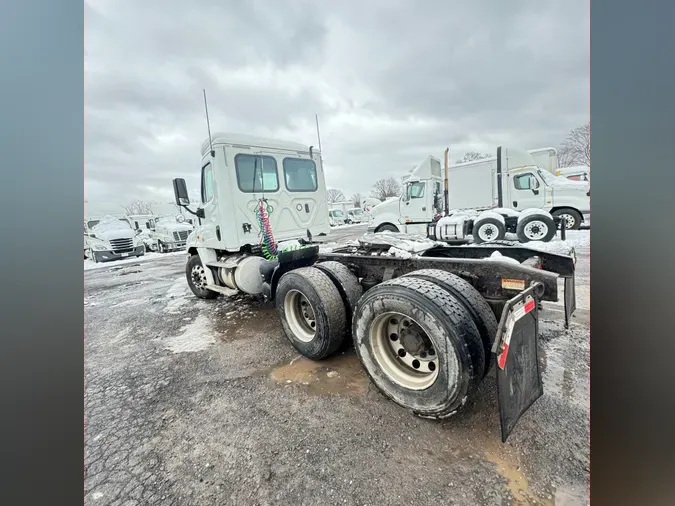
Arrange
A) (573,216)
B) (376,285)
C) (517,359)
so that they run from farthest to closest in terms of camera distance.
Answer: (573,216), (376,285), (517,359)

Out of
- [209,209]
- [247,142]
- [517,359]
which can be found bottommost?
[517,359]

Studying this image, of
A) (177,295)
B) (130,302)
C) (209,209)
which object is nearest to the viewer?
(209,209)

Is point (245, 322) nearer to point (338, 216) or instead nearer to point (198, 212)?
point (198, 212)

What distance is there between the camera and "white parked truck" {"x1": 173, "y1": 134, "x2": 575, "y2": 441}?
78.2 inches

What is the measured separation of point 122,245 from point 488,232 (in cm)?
1360

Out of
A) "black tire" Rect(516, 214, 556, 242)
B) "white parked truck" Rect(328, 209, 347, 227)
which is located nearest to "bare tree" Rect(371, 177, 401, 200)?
"black tire" Rect(516, 214, 556, 242)

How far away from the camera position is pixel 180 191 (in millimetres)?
4977

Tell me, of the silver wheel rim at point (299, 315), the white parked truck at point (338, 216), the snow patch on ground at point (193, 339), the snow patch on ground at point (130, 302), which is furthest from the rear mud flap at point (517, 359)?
the white parked truck at point (338, 216)

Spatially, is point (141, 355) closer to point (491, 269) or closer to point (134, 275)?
point (491, 269)

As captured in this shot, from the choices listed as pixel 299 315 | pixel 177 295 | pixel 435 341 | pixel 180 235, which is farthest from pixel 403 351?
pixel 180 235

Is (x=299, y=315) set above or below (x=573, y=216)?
below

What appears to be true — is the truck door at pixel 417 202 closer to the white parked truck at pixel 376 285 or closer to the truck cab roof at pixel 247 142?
the white parked truck at pixel 376 285

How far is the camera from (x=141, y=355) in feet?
12.0
